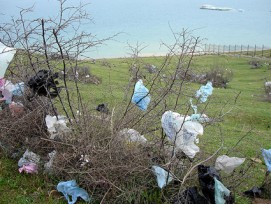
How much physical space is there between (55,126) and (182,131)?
1405 mm

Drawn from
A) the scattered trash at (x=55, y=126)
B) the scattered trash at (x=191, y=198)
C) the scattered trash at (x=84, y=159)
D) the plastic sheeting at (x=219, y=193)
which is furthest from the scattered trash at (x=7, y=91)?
the plastic sheeting at (x=219, y=193)

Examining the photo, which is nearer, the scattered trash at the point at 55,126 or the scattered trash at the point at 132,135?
the scattered trash at the point at 132,135

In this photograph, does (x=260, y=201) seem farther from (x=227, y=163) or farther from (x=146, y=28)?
(x=146, y=28)

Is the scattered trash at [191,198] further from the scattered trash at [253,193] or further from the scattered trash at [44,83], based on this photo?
the scattered trash at [44,83]

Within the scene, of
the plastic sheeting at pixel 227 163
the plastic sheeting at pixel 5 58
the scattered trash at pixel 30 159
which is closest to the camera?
the plastic sheeting at pixel 227 163

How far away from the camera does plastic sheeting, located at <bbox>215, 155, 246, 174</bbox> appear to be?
3736mm

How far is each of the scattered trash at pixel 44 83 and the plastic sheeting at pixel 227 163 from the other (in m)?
1.86

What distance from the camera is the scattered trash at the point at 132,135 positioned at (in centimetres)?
384

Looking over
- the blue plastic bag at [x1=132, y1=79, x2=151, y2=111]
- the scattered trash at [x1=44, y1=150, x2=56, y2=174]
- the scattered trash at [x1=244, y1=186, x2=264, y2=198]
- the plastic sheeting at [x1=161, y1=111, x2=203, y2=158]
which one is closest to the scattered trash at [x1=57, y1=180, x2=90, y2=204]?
the scattered trash at [x1=44, y1=150, x2=56, y2=174]

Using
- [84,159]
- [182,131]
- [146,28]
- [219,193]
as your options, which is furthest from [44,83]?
[146,28]

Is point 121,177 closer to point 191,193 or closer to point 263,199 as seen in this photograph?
point 191,193

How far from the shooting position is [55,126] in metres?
4.16

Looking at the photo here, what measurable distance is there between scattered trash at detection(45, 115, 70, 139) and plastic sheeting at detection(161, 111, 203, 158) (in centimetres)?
112

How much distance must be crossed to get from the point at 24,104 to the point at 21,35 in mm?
826
